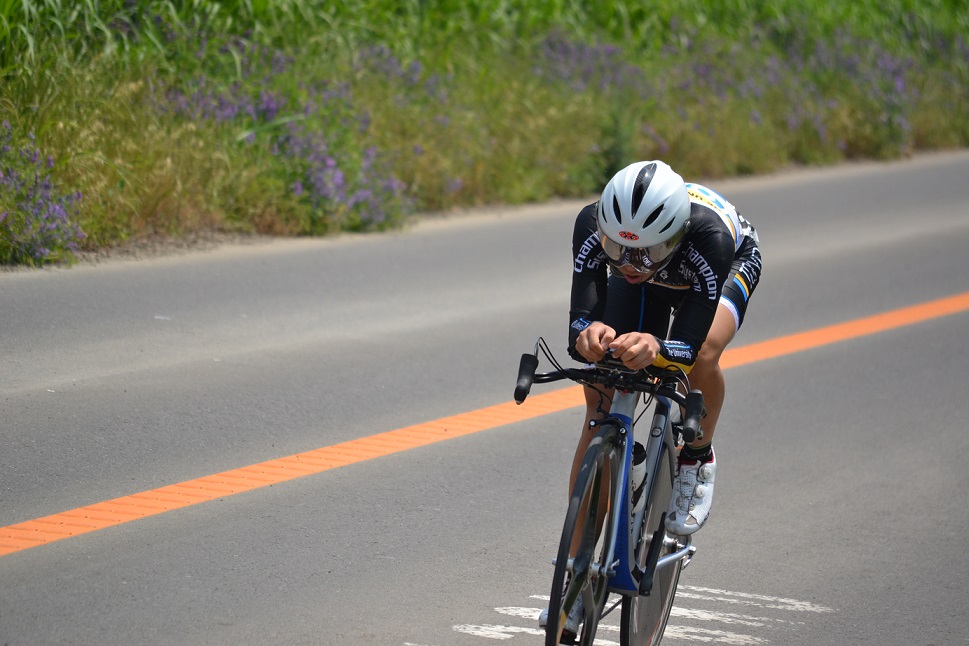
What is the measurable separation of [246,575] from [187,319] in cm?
371

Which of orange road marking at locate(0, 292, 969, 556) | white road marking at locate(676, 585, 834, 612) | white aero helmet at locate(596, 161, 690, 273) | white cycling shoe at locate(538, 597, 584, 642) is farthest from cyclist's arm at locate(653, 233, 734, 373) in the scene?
orange road marking at locate(0, 292, 969, 556)

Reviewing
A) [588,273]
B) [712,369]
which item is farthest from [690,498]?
[588,273]

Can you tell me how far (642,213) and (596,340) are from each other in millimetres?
430

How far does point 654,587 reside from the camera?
4.29m

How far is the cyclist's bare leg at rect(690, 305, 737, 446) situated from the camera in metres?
4.42

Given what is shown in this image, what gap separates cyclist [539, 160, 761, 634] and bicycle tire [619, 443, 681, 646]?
0.28 ft

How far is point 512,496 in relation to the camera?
5707 millimetres

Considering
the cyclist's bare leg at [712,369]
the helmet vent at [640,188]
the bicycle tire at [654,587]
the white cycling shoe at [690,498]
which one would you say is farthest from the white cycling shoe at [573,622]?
the helmet vent at [640,188]

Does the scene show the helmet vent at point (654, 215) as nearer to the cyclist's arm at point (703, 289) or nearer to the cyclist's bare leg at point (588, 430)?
the cyclist's arm at point (703, 289)

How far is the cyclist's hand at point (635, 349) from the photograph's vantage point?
148 inches

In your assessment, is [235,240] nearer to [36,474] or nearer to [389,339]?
[389,339]

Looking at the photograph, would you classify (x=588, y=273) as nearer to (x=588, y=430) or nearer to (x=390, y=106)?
(x=588, y=430)

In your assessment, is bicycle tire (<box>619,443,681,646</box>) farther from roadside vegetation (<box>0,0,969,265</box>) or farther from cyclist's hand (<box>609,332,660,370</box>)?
roadside vegetation (<box>0,0,969,265</box>)

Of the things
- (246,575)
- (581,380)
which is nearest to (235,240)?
(246,575)
